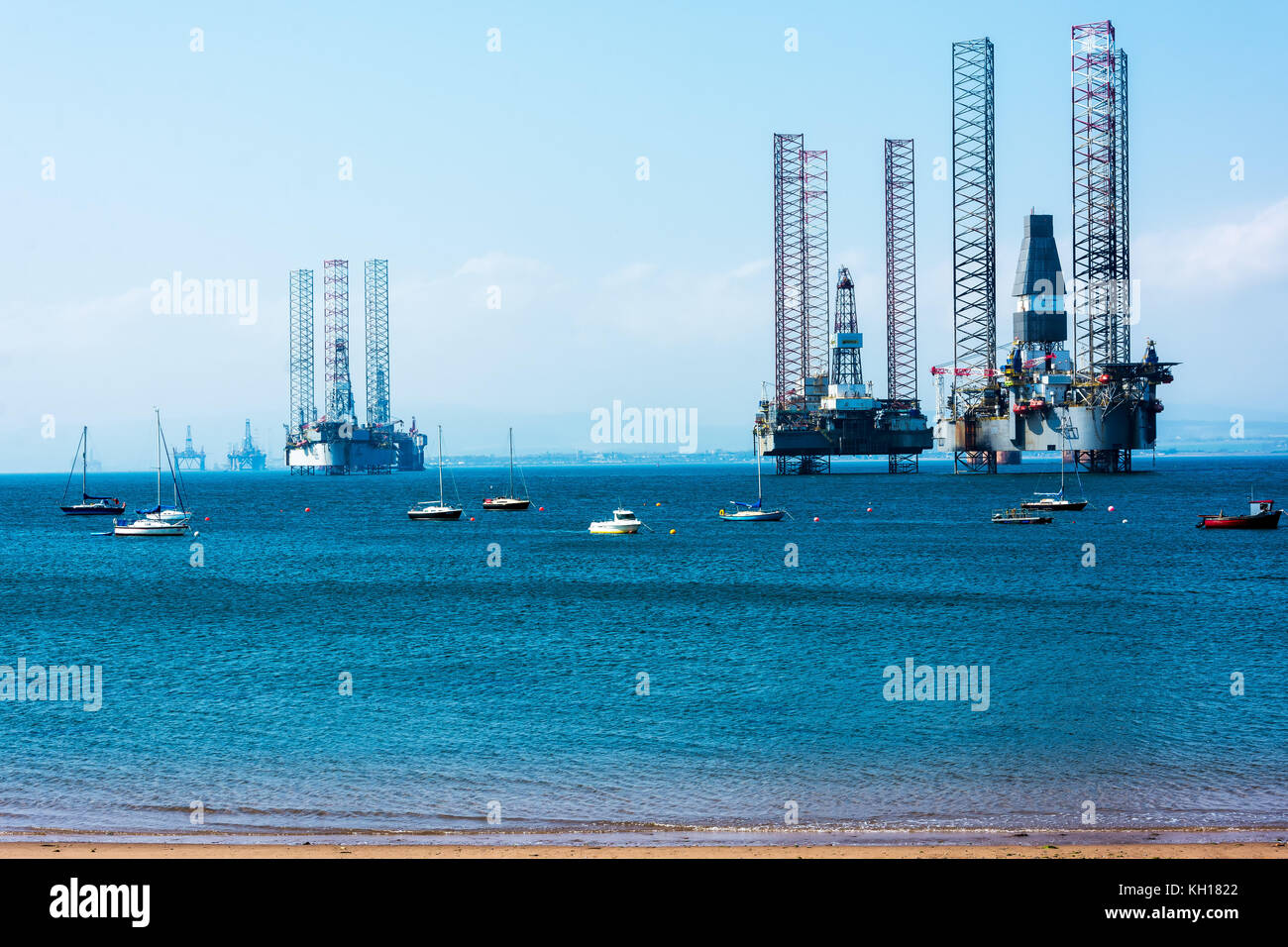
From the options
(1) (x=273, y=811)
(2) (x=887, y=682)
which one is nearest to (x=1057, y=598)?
(2) (x=887, y=682)

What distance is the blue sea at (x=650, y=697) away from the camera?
26125mm

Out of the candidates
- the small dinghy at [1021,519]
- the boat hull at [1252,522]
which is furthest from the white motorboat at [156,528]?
the boat hull at [1252,522]

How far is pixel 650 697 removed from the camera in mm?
40594

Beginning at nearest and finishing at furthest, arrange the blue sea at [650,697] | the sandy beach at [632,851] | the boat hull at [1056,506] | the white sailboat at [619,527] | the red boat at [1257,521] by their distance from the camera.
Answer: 1. the sandy beach at [632,851]
2. the blue sea at [650,697]
3. the red boat at [1257,521]
4. the white sailboat at [619,527]
5. the boat hull at [1056,506]

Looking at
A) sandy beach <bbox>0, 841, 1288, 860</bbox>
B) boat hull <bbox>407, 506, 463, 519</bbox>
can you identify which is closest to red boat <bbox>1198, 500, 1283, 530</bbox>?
boat hull <bbox>407, 506, 463, 519</bbox>

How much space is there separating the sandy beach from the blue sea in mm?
3837

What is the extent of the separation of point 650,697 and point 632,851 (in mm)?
21254

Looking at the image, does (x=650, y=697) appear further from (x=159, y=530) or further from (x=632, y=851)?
(x=159, y=530)

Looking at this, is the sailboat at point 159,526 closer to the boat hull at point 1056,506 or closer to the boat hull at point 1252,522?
the boat hull at point 1056,506

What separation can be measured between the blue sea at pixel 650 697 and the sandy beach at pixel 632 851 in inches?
151

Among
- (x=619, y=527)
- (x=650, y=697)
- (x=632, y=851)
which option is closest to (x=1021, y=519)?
(x=619, y=527)

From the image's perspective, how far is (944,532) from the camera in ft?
392

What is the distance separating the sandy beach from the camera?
18.5 m
